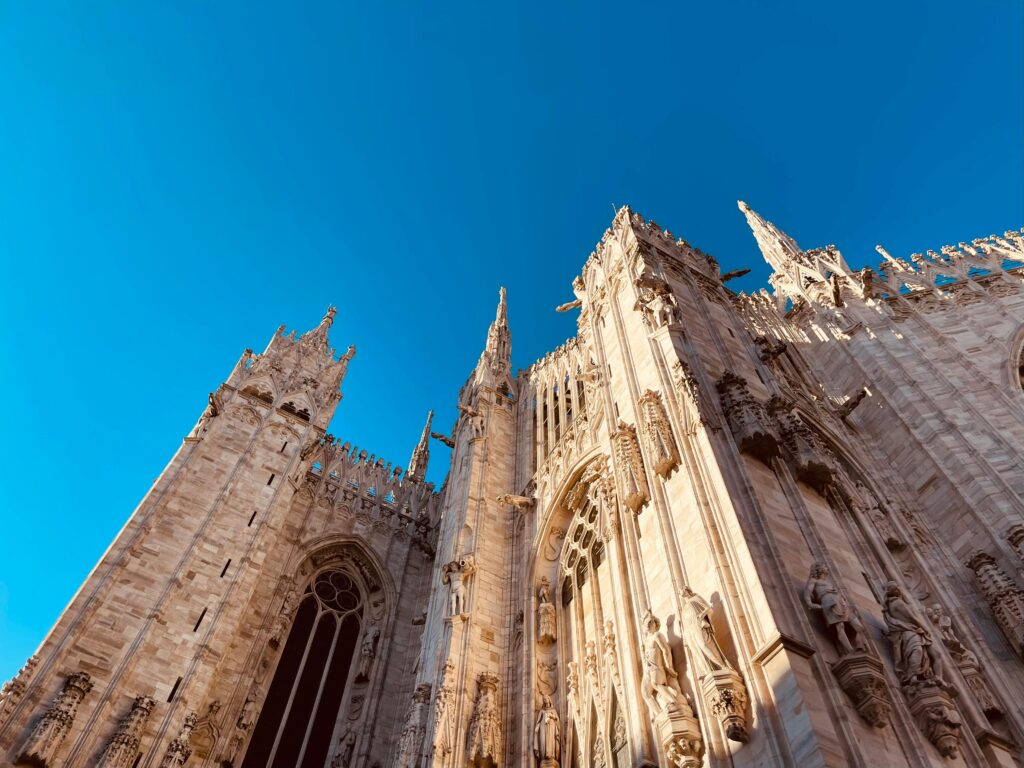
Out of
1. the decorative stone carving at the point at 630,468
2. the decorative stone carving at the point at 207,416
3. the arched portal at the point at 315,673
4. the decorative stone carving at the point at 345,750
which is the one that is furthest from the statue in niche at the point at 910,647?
the decorative stone carving at the point at 207,416

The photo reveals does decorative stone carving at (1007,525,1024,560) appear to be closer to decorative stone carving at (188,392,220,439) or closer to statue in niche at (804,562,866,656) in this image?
statue in niche at (804,562,866,656)

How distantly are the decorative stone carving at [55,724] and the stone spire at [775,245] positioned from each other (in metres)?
23.3

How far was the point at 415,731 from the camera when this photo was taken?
13023 millimetres

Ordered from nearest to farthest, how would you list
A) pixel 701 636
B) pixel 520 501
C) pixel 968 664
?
1. pixel 701 636
2. pixel 968 664
3. pixel 520 501

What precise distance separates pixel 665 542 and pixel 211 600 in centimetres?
1028

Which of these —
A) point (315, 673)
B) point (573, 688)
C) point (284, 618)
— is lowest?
point (573, 688)

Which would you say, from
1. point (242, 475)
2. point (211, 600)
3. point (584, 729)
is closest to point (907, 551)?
point (584, 729)

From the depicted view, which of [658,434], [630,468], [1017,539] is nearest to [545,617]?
[630,468]

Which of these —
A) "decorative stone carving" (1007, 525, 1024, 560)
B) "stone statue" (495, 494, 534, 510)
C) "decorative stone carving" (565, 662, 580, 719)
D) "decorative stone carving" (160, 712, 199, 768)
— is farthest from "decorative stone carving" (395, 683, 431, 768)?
"decorative stone carving" (1007, 525, 1024, 560)

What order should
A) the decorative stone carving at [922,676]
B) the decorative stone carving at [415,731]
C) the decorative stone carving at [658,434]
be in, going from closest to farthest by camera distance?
the decorative stone carving at [922,676] → the decorative stone carving at [658,434] → the decorative stone carving at [415,731]

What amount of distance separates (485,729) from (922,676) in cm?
710

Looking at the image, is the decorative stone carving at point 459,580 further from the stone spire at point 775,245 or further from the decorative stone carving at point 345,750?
the stone spire at point 775,245

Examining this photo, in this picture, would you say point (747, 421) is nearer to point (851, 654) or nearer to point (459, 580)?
point (851, 654)

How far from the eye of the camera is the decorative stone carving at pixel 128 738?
12.6m
